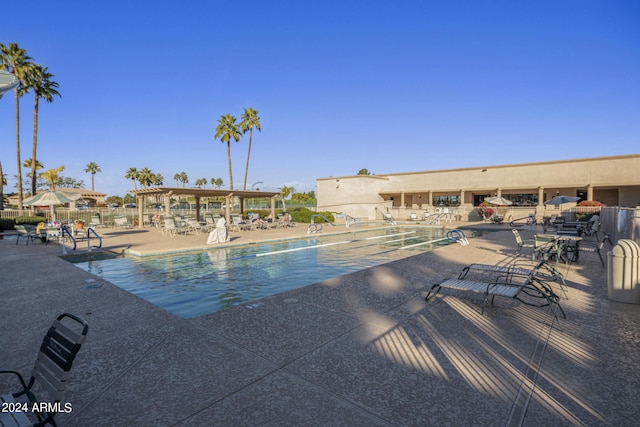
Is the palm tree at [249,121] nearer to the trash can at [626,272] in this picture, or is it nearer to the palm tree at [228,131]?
the palm tree at [228,131]

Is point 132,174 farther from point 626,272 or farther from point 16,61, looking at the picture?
point 626,272

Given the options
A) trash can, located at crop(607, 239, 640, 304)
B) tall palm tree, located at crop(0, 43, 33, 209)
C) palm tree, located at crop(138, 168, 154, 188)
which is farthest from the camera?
palm tree, located at crop(138, 168, 154, 188)

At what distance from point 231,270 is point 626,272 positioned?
27.7 ft

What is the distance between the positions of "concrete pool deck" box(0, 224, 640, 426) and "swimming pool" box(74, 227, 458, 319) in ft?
4.26

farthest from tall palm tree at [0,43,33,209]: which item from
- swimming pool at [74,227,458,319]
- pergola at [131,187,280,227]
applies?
swimming pool at [74,227,458,319]

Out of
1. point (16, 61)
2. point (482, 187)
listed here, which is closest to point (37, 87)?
point (16, 61)

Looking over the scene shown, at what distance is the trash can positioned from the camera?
5305 mm

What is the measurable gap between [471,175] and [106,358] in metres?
34.2

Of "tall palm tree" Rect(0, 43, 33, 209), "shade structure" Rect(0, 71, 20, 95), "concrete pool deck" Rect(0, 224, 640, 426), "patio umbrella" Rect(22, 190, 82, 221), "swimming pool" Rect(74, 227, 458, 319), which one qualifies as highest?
"tall palm tree" Rect(0, 43, 33, 209)

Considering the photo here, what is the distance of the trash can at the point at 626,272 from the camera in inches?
209

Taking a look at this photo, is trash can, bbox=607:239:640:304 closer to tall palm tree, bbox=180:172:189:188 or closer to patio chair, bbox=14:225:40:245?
patio chair, bbox=14:225:40:245

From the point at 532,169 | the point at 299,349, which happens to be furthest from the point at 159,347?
the point at 532,169

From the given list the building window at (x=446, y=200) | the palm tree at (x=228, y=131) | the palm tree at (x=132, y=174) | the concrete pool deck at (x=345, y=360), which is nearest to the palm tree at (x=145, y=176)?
the palm tree at (x=132, y=174)

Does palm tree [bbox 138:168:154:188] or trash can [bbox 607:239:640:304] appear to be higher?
palm tree [bbox 138:168:154:188]
